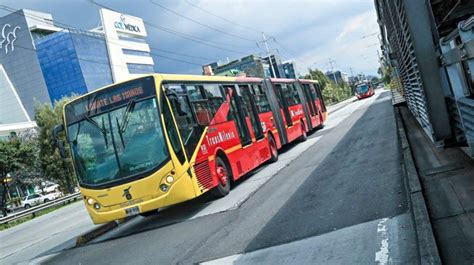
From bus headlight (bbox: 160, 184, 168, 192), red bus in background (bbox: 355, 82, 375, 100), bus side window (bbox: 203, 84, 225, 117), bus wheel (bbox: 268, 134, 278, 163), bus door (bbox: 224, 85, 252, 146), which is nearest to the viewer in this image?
bus headlight (bbox: 160, 184, 168, 192)

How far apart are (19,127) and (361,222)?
6570 centimetres

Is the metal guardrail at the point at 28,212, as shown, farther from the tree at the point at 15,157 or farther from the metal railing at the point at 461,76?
the metal railing at the point at 461,76

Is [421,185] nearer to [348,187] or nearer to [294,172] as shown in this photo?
[348,187]

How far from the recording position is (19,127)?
2539 inches

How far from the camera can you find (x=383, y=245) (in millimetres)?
5207

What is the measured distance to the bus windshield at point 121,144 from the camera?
30.6ft

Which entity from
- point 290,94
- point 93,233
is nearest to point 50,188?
point 290,94

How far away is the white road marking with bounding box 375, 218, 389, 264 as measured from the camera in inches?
189

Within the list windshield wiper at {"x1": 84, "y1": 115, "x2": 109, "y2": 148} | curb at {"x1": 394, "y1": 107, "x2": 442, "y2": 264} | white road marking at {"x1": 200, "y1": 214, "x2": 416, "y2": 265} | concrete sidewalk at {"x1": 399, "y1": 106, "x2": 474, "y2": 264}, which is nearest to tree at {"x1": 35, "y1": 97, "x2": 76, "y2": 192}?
windshield wiper at {"x1": 84, "y1": 115, "x2": 109, "y2": 148}

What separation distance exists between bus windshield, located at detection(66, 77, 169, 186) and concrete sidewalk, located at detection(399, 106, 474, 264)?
473 cm

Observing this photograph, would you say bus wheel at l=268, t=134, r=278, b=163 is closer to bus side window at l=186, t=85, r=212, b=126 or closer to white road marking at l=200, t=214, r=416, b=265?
bus side window at l=186, t=85, r=212, b=126

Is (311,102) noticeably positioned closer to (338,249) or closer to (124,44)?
(338,249)

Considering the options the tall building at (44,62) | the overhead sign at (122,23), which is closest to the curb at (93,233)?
the tall building at (44,62)

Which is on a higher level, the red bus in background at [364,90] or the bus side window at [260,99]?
the bus side window at [260,99]
